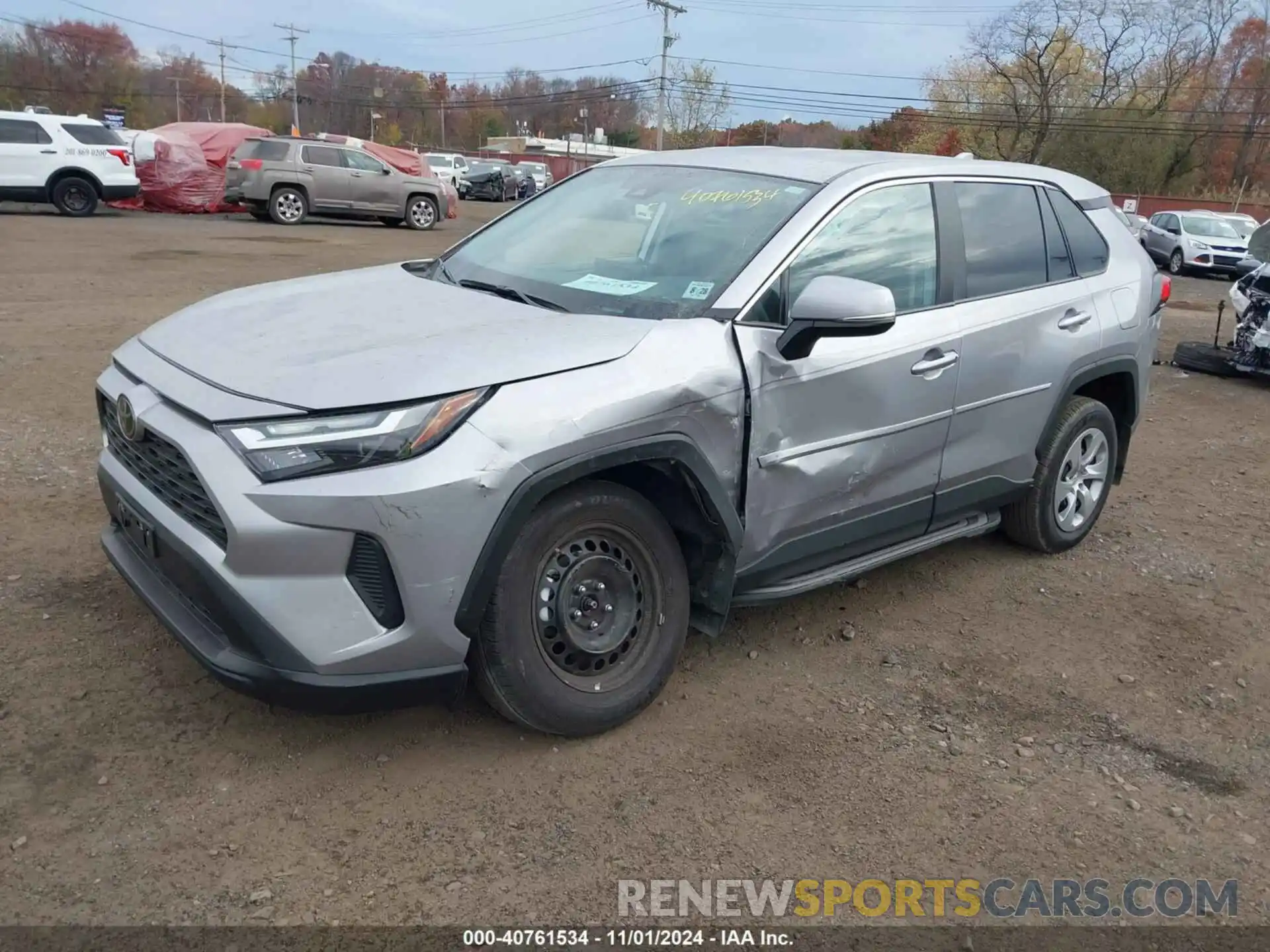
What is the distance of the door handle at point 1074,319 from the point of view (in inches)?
173

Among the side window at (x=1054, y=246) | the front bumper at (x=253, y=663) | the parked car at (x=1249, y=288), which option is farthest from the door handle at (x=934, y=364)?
the parked car at (x=1249, y=288)

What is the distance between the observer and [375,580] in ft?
8.59

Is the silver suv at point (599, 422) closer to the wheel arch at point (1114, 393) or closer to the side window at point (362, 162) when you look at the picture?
the wheel arch at point (1114, 393)

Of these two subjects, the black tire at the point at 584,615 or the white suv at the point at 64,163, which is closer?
the black tire at the point at 584,615

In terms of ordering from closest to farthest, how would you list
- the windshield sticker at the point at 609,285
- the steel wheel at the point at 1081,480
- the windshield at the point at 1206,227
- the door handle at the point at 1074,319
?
1. the windshield sticker at the point at 609,285
2. the door handle at the point at 1074,319
3. the steel wheel at the point at 1081,480
4. the windshield at the point at 1206,227

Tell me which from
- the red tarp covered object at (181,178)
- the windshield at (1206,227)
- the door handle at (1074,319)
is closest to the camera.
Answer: the door handle at (1074,319)

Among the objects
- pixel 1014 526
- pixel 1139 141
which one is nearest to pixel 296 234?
pixel 1014 526

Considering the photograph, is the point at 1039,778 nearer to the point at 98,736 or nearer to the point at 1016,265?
the point at 1016,265

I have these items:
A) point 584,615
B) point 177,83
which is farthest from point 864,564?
point 177,83

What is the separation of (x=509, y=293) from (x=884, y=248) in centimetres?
138

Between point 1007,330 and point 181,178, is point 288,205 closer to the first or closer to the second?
point 181,178

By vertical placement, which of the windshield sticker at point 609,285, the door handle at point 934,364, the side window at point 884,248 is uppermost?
the side window at point 884,248

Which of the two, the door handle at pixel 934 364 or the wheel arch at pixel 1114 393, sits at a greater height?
the door handle at pixel 934 364

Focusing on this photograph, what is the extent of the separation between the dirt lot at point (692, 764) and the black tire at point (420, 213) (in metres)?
18.3
